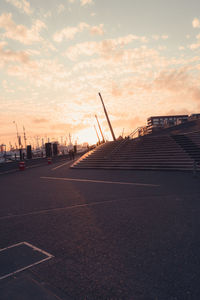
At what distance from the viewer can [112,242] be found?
475 cm

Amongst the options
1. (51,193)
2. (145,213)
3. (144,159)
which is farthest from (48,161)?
(145,213)

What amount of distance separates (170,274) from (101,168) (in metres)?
16.0

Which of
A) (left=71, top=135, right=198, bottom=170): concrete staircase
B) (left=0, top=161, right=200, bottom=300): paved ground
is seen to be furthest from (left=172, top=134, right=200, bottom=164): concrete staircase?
(left=0, top=161, right=200, bottom=300): paved ground

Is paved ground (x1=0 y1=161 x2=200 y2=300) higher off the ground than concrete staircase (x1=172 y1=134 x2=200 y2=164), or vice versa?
concrete staircase (x1=172 y1=134 x2=200 y2=164)

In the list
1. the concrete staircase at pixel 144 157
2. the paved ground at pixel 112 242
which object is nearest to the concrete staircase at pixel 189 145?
the concrete staircase at pixel 144 157

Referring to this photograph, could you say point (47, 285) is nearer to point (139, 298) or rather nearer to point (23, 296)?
point (23, 296)

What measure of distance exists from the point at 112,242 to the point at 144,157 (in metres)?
14.7

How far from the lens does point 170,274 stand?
3.50 meters

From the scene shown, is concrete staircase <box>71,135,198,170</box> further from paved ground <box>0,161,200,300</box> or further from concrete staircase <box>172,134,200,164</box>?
paved ground <box>0,161,200,300</box>

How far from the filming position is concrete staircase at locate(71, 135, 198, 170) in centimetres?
1619

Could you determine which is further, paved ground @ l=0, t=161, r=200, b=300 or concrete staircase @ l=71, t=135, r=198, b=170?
concrete staircase @ l=71, t=135, r=198, b=170

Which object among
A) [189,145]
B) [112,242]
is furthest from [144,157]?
[112,242]

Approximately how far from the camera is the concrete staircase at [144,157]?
16.2m

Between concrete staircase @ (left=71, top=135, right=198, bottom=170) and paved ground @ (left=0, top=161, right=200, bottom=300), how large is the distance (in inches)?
288
